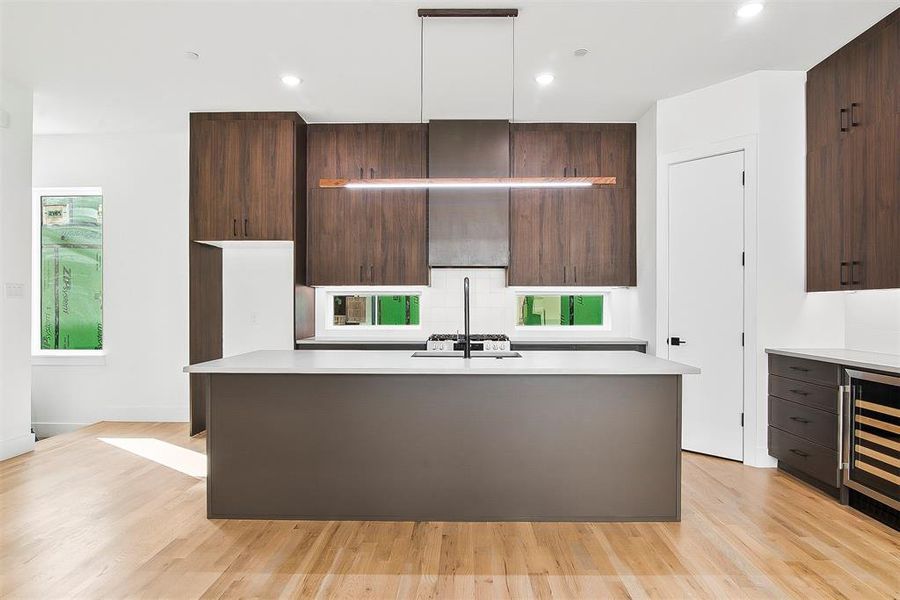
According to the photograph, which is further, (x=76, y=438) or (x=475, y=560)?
(x=76, y=438)

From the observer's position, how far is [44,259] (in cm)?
558

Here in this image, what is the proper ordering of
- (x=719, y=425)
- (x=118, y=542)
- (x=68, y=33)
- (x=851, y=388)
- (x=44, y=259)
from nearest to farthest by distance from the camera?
1. (x=118, y=542)
2. (x=851, y=388)
3. (x=68, y=33)
4. (x=719, y=425)
5. (x=44, y=259)

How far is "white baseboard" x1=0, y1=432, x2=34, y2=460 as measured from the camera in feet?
13.5

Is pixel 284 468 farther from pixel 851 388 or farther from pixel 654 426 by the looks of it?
pixel 851 388

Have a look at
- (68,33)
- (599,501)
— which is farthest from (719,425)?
(68,33)

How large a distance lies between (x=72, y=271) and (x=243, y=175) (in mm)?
2337

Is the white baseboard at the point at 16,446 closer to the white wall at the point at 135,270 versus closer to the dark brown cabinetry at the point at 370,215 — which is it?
the white wall at the point at 135,270

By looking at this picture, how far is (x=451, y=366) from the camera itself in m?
2.79

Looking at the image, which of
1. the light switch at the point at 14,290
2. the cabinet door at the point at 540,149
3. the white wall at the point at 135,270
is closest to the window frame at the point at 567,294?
the cabinet door at the point at 540,149

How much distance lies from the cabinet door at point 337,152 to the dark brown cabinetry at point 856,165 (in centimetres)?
365

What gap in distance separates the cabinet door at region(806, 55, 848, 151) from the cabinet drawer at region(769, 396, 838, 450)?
1.81 meters

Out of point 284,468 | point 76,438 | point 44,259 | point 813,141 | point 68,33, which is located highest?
point 68,33

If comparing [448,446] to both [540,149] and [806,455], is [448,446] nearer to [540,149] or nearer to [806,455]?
[806,455]

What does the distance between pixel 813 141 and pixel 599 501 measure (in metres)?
3.00
